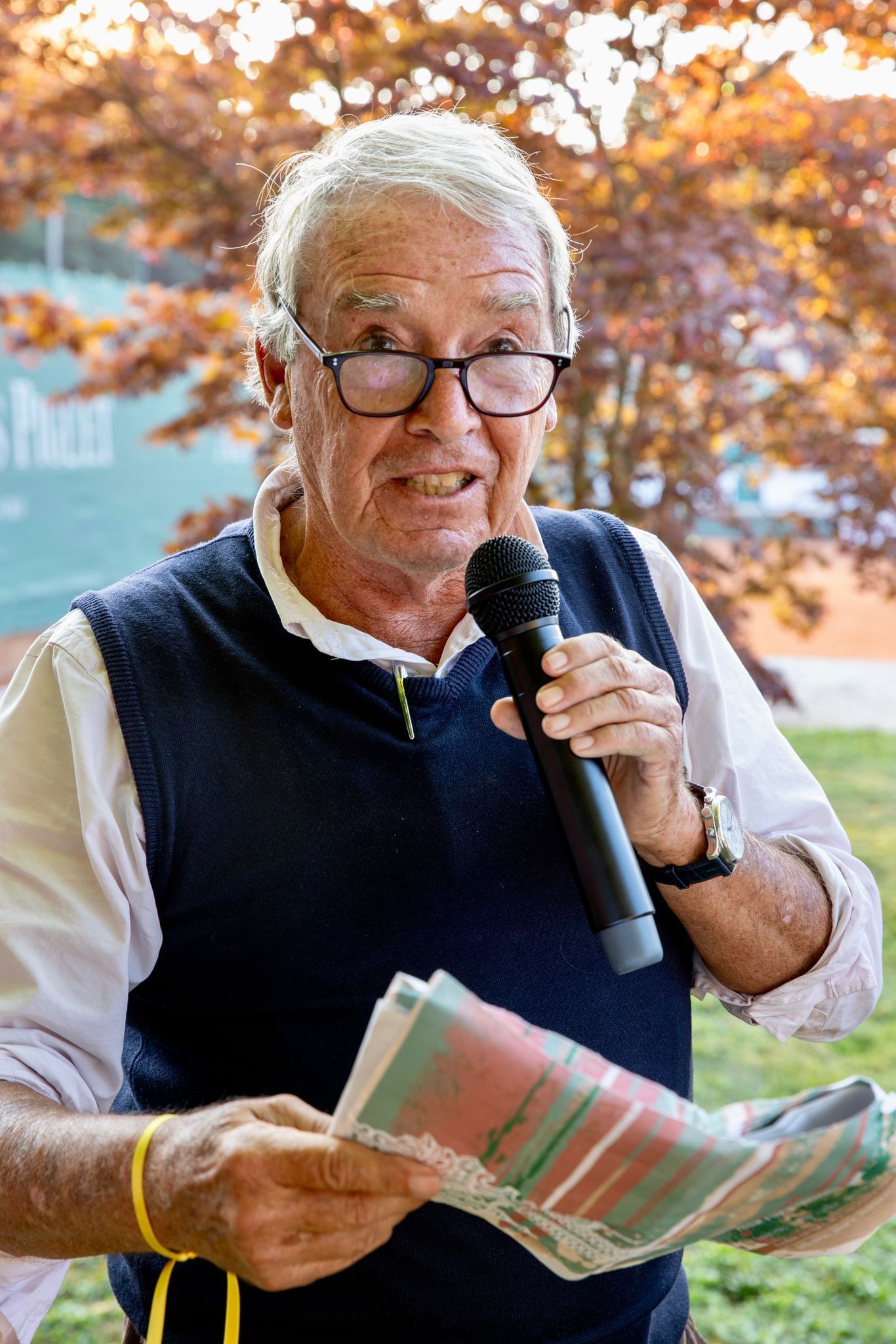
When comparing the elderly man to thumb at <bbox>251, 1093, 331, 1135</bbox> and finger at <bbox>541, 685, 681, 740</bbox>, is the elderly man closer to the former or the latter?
finger at <bbox>541, 685, 681, 740</bbox>

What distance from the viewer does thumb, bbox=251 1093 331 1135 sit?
121cm

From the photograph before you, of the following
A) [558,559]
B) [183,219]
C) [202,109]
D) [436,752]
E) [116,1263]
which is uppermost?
[202,109]

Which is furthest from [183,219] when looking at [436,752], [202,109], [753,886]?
[753,886]

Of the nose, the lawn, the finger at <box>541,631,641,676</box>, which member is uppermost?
the nose

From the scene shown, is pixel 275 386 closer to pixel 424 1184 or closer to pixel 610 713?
pixel 610 713

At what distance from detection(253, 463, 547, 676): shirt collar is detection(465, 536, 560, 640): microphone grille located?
297mm

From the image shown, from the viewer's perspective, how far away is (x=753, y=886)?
170cm

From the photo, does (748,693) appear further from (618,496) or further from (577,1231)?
(618,496)

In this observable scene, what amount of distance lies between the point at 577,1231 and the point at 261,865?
2.13 feet

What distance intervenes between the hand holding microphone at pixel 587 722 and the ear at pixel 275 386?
1.82 feet

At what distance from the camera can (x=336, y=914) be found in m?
1.66

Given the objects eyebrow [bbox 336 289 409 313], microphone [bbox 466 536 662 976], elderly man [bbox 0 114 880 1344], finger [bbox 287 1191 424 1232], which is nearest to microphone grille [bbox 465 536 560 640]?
microphone [bbox 466 536 662 976]

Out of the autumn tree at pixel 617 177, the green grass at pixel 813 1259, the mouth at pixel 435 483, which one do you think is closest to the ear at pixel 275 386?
the mouth at pixel 435 483

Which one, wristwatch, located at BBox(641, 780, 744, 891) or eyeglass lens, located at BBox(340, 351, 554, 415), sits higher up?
eyeglass lens, located at BBox(340, 351, 554, 415)
